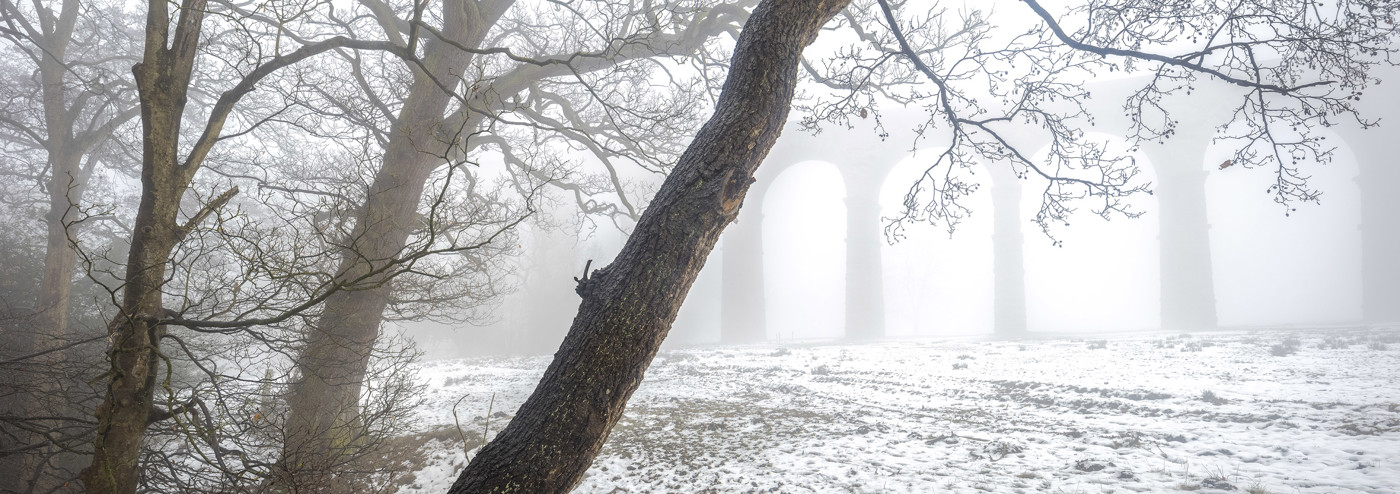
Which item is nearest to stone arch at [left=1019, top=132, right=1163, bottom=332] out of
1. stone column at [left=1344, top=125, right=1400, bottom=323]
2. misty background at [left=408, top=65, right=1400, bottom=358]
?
misty background at [left=408, top=65, right=1400, bottom=358]

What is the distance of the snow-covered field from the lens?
5250mm

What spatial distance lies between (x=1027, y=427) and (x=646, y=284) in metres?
Answer: 6.75

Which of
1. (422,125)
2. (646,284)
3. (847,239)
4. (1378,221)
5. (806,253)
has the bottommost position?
(646,284)

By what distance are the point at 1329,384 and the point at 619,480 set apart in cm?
936

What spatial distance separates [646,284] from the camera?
6.64ft

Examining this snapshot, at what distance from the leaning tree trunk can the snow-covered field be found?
12.6 feet

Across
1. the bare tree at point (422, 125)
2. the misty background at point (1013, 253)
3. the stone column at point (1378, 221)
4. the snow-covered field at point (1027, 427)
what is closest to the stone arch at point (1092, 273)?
the misty background at point (1013, 253)

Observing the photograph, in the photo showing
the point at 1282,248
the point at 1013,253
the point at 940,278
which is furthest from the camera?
the point at 940,278

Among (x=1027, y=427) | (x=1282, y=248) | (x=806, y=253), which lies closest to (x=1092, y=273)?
(x=1282, y=248)

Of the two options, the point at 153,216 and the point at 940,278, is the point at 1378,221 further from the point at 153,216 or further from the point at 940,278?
the point at 153,216

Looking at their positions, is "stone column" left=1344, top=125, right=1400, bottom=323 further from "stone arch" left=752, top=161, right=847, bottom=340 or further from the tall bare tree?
the tall bare tree

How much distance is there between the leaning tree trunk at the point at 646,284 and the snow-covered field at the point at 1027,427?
3842 millimetres

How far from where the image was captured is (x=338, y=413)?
5676 mm

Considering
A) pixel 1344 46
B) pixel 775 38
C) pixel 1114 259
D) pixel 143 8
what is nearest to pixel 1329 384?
pixel 1344 46
